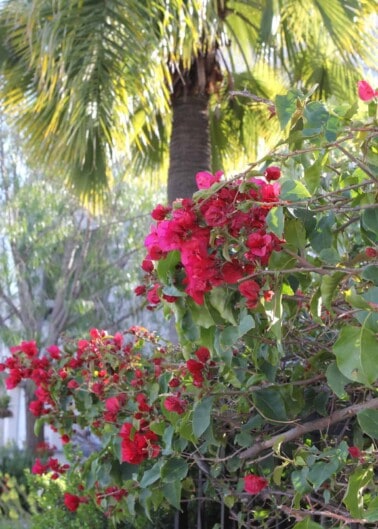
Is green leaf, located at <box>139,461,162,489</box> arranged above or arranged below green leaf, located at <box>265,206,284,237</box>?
below

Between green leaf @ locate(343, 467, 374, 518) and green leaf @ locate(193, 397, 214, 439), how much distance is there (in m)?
0.49

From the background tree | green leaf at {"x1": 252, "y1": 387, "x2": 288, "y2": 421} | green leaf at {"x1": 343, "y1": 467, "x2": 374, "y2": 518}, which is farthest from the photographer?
the background tree

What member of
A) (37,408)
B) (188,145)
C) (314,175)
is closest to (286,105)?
(314,175)

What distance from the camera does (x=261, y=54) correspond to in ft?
21.1

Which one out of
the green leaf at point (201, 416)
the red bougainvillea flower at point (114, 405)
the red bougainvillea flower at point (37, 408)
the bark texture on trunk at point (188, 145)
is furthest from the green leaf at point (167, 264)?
the bark texture on trunk at point (188, 145)

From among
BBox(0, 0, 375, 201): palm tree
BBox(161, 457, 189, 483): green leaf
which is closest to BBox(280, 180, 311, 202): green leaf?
BBox(161, 457, 189, 483): green leaf

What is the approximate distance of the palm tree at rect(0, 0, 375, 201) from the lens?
16.6 ft

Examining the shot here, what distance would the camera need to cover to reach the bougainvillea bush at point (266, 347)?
168 centimetres

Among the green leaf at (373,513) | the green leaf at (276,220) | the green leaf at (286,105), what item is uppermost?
the green leaf at (286,105)

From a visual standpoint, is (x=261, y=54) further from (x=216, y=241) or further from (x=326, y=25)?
(x=216, y=241)

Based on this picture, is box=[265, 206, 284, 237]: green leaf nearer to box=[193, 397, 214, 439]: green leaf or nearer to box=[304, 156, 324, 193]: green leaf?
box=[304, 156, 324, 193]: green leaf

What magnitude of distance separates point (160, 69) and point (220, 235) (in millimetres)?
3871

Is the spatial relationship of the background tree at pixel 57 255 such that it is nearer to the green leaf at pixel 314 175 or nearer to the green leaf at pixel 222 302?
the green leaf at pixel 222 302

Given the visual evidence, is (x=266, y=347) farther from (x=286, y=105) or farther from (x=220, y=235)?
(x=286, y=105)
